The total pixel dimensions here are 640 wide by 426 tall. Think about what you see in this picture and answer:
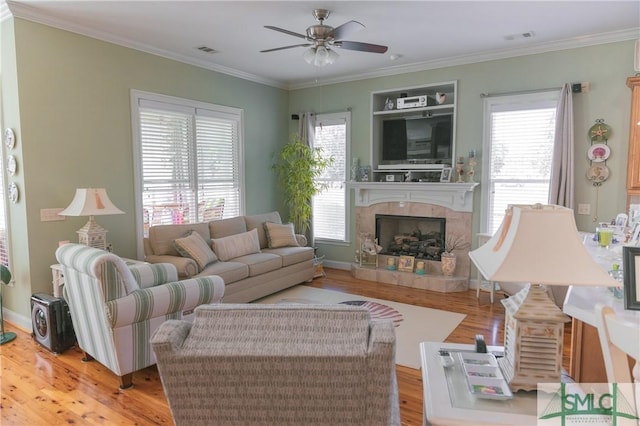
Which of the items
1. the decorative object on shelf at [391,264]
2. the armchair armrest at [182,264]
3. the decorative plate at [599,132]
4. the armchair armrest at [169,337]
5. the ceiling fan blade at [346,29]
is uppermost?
the ceiling fan blade at [346,29]

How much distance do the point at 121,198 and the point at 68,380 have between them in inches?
85.3

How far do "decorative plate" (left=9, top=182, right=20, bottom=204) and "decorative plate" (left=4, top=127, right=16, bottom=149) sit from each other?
1.21 feet

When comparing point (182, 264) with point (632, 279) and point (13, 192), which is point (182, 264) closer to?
point (13, 192)

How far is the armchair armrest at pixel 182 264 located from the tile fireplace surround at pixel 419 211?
8.68 ft

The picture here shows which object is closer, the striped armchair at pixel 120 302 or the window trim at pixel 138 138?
the striped armchair at pixel 120 302

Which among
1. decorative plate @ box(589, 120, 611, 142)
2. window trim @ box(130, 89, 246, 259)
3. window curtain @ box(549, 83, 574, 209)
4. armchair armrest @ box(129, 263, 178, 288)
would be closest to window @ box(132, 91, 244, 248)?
window trim @ box(130, 89, 246, 259)

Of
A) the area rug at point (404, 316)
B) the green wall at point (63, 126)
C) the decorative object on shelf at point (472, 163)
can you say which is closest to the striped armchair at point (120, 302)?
the green wall at point (63, 126)

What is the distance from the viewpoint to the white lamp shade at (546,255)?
1.28 meters

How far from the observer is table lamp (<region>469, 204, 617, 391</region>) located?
128cm

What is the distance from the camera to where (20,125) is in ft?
12.4

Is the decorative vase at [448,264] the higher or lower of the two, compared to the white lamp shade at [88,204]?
lower

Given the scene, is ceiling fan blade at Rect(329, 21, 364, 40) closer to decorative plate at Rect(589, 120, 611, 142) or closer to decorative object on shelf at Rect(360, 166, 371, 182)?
decorative object on shelf at Rect(360, 166, 371, 182)

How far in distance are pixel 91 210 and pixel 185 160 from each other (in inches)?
68.6

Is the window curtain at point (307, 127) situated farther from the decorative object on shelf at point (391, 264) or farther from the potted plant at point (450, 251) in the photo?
the potted plant at point (450, 251)
